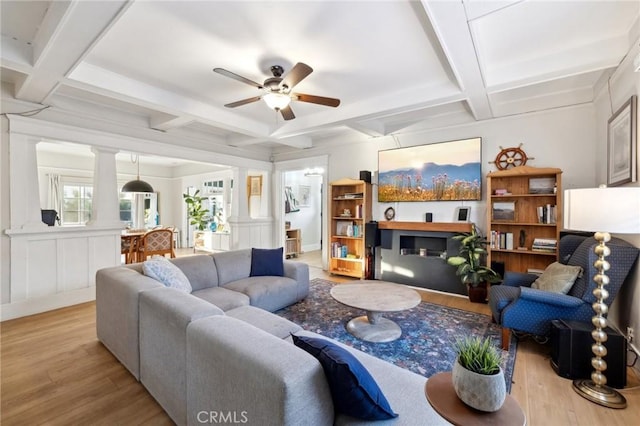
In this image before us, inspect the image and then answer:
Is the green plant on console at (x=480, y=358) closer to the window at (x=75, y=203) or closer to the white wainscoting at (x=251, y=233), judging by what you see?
the white wainscoting at (x=251, y=233)

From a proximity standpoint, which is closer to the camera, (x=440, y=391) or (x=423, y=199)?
(x=440, y=391)

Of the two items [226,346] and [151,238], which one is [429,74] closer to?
[226,346]

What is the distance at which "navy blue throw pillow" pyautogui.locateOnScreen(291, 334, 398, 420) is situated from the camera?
3.30 feet

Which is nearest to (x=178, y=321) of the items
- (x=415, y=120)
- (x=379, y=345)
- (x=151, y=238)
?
(x=379, y=345)

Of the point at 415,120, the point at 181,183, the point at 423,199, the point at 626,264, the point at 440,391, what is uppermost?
the point at 415,120

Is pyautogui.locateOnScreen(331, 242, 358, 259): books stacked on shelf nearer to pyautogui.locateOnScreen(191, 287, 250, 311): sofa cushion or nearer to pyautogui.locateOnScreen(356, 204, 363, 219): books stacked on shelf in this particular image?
pyautogui.locateOnScreen(356, 204, 363, 219): books stacked on shelf

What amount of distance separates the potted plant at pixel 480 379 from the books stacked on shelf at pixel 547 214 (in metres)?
3.30

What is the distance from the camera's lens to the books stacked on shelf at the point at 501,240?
3664mm

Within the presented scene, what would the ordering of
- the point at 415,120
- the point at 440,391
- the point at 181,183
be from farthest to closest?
the point at 181,183 < the point at 415,120 < the point at 440,391

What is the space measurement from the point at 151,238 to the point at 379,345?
15.7ft

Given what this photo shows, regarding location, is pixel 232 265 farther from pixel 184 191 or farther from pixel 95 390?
pixel 184 191

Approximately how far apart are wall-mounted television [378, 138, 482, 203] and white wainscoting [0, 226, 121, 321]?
166 inches

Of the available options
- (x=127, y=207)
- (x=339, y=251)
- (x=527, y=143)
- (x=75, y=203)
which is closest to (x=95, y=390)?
(x=339, y=251)

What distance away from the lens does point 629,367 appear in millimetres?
2244
